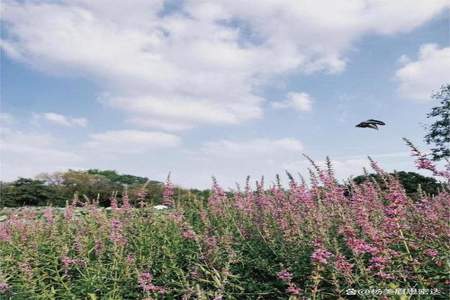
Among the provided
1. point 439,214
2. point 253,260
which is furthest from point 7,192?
point 439,214

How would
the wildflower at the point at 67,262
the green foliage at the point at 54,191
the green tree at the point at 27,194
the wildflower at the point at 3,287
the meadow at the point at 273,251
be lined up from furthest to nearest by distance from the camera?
the green tree at the point at 27,194 < the green foliage at the point at 54,191 < the wildflower at the point at 67,262 < the wildflower at the point at 3,287 < the meadow at the point at 273,251

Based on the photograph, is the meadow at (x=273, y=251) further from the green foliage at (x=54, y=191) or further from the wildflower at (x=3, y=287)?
the green foliage at (x=54, y=191)

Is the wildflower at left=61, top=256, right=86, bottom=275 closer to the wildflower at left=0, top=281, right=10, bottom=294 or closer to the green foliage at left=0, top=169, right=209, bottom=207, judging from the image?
the wildflower at left=0, top=281, right=10, bottom=294

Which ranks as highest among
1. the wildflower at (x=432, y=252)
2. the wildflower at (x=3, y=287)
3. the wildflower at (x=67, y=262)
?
the wildflower at (x=432, y=252)

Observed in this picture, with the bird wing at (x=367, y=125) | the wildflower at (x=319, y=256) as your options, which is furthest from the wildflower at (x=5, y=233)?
the bird wing at (x=367, y=125)

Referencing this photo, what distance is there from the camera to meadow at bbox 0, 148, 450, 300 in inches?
150

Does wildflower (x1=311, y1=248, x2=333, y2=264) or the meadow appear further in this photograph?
Answer: the meadow

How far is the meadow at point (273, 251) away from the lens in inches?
150

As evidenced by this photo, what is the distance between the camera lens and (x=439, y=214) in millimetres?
4477

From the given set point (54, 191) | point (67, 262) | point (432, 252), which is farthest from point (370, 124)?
point (54, 191)

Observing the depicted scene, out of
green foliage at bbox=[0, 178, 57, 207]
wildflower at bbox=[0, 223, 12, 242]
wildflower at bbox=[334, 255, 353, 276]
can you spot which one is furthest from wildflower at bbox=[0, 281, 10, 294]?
green foliage at bbox=[0, 178, 57, 207]

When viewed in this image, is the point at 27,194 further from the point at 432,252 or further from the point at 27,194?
the point at 432,252

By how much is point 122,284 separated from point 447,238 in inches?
128

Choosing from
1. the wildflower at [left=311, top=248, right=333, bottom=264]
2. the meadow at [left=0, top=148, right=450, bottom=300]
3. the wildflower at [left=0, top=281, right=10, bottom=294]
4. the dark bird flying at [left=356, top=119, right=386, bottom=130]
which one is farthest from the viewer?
the wildflower at [left=0, top=281, right=10, bottom=294]
